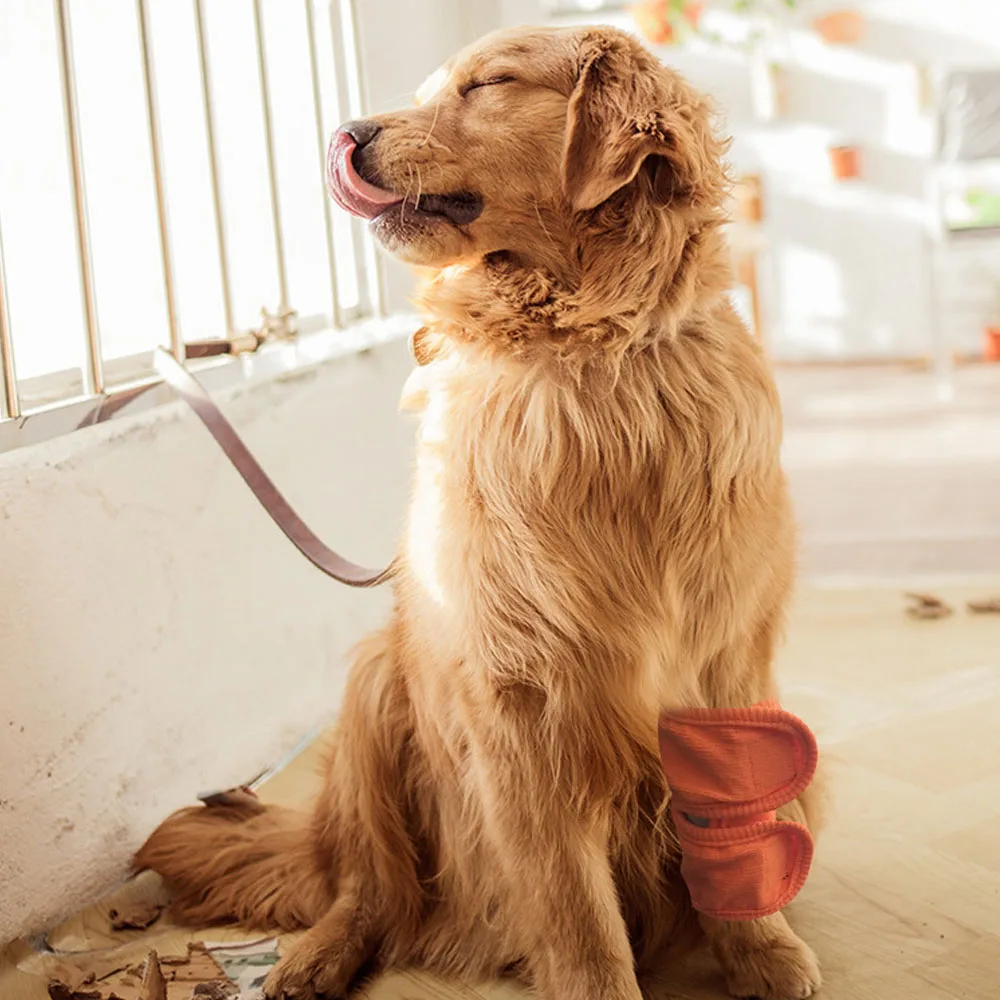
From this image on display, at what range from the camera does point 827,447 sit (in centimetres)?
536

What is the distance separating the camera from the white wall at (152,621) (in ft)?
Answer: 6.18

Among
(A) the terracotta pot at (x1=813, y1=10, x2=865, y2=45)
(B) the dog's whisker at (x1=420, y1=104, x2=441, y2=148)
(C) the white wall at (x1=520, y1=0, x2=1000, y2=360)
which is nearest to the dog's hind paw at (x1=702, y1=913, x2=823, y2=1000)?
(B) the dog's whisker at (x1=420, y1=104, x2=441, y2=148)

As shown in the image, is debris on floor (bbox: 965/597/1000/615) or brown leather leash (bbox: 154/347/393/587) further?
debris on floor (bbox: 965/597/1000/615)

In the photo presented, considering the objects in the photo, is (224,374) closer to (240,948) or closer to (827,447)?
(240,948)

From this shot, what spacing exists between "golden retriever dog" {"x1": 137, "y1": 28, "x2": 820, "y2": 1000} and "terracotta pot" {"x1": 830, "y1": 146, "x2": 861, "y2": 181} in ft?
19.5

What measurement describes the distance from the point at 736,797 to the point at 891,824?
66 centimetres

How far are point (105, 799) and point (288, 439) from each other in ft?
2.75

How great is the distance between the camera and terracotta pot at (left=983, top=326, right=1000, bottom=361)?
704 centimetres

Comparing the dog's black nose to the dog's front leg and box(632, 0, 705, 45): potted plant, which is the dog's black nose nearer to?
the dog's front leg

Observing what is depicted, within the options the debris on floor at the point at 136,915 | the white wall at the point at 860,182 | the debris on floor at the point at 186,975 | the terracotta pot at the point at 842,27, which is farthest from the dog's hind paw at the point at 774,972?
the terracotta pot at the point at 842,27

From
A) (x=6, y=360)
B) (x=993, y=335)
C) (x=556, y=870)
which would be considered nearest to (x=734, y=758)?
(x=556, y=870)

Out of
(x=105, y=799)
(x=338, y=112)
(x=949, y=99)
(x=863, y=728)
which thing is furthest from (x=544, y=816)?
(x=949, y=99)

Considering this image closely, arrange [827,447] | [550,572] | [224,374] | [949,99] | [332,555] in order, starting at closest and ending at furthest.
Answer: [550,572]
[332,555]
[224,374]
[827,447]
[949,99]

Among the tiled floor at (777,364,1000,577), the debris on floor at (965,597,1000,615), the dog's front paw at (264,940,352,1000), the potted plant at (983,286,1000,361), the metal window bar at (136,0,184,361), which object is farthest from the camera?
the potted plant at (983,286,1000,361)
